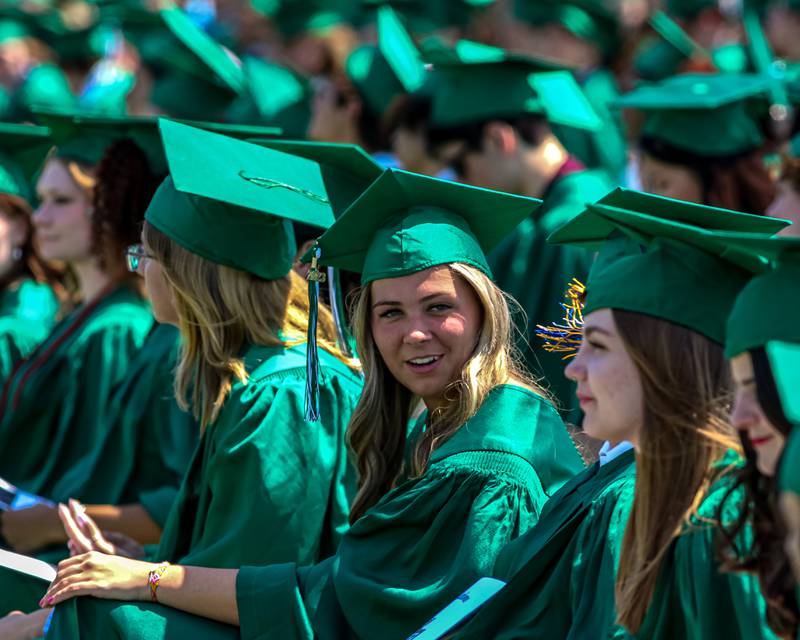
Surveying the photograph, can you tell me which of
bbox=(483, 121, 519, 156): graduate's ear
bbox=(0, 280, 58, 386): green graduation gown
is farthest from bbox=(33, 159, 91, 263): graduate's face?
bbox=(483, 121, 519, 156): graduate's ear

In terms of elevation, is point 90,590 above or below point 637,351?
below

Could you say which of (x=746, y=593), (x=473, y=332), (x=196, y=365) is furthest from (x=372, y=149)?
(x=746, y=593)

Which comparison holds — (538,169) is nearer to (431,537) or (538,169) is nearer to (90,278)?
(90,278)

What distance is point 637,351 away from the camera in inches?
93.0

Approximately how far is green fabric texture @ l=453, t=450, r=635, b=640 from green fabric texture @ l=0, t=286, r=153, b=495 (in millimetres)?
2335

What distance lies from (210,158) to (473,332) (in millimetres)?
862

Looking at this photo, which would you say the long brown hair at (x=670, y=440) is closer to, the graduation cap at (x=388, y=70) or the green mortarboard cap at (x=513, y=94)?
the green mortarboard cap at (x=513, y=94)

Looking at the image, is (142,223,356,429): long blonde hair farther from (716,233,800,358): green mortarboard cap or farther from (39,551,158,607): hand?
(716,233,800,358): green mortarboard cap

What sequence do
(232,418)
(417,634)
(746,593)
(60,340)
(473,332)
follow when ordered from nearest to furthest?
(746,593) → (417,634) → (473,332) → (232,418) → (60,340)

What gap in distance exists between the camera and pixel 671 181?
5238 millimetres

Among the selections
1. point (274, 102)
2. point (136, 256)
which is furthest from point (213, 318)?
point (274, 102)

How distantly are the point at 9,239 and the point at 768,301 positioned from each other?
4.09m

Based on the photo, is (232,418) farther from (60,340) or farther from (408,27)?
(408,27)

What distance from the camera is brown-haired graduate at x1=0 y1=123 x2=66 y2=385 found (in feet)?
17.1
